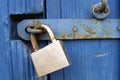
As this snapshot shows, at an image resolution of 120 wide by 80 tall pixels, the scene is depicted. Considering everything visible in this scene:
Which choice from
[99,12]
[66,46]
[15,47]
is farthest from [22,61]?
[99,12]

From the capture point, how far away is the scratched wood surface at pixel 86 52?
34.1 inches

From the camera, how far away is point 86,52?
875mm

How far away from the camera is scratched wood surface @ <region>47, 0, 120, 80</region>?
87 cm

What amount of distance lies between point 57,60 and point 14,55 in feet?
0.60

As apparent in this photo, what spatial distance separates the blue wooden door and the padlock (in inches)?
3.6

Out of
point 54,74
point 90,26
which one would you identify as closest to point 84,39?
point 90,26

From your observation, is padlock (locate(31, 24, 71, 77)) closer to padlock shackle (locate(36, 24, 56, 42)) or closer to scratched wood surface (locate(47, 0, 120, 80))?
padlock shackle (locate(36, 24, 56, 42))

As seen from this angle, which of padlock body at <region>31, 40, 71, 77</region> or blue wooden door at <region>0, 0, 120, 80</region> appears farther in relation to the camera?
blue wooden door at <region>0, 0, 120, 80</region>

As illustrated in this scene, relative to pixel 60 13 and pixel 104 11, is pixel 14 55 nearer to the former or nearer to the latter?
pixel 60 13

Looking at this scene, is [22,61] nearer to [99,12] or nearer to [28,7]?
[28,7]

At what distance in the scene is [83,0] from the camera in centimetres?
87

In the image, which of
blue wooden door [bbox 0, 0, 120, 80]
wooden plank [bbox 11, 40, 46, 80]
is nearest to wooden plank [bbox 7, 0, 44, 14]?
blue wooden door [bbox 0, 0, 120, 80]

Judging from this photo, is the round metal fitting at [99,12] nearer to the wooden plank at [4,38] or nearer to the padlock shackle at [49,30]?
the padlock shackle at [49,30]

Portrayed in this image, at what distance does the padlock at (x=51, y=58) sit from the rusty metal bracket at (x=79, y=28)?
0.19 feet
